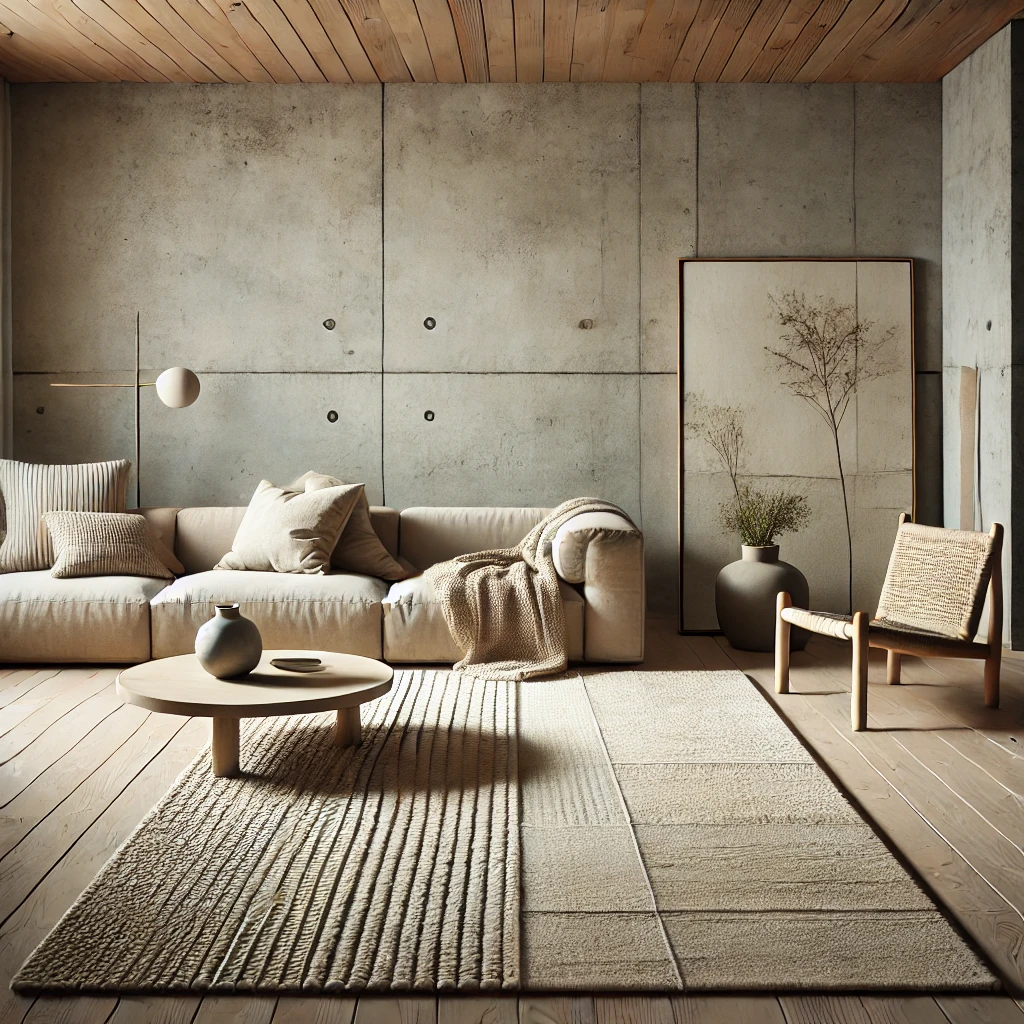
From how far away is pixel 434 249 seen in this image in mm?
5664

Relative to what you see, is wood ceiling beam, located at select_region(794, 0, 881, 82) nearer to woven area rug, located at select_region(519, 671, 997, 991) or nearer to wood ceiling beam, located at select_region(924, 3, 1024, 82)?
wood ceiling beam, located at select_region(924, 3, 1024, 82)

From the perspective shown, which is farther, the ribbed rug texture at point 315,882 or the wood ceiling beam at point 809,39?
the wood ceiling beam at point 809,39

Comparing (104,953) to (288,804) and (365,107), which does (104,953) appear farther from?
(365,107)

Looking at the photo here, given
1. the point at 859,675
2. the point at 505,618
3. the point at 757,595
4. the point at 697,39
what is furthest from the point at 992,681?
the point at 697,39

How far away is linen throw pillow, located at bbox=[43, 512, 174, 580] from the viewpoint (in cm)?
467

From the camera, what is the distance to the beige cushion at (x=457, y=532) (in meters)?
5.29

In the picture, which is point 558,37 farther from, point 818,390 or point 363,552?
point 363,552

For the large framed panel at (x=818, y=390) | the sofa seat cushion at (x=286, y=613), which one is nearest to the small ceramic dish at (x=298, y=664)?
the sofa seat cushion at (x=286, y=613)

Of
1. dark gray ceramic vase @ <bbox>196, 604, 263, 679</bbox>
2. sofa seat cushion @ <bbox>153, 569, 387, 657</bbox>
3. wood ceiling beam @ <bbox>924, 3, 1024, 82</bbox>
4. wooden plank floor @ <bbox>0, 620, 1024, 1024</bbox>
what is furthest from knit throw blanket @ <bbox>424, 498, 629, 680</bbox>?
wood ceiling beam @ <bbox>924, 3, 1024, 82</bbox>

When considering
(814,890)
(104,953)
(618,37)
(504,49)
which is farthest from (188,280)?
(814,890)

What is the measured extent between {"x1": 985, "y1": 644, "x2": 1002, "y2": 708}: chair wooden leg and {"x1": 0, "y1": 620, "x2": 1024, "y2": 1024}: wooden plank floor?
7 cm

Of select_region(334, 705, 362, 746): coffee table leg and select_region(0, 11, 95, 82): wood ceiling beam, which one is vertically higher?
select_region(0, 11, 95, 82): wood ceiling beam

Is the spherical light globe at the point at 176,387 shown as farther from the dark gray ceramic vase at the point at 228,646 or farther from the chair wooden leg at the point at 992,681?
the chair wooden leg at the point at 992,681

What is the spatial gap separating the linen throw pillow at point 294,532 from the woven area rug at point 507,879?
4.61 ft
